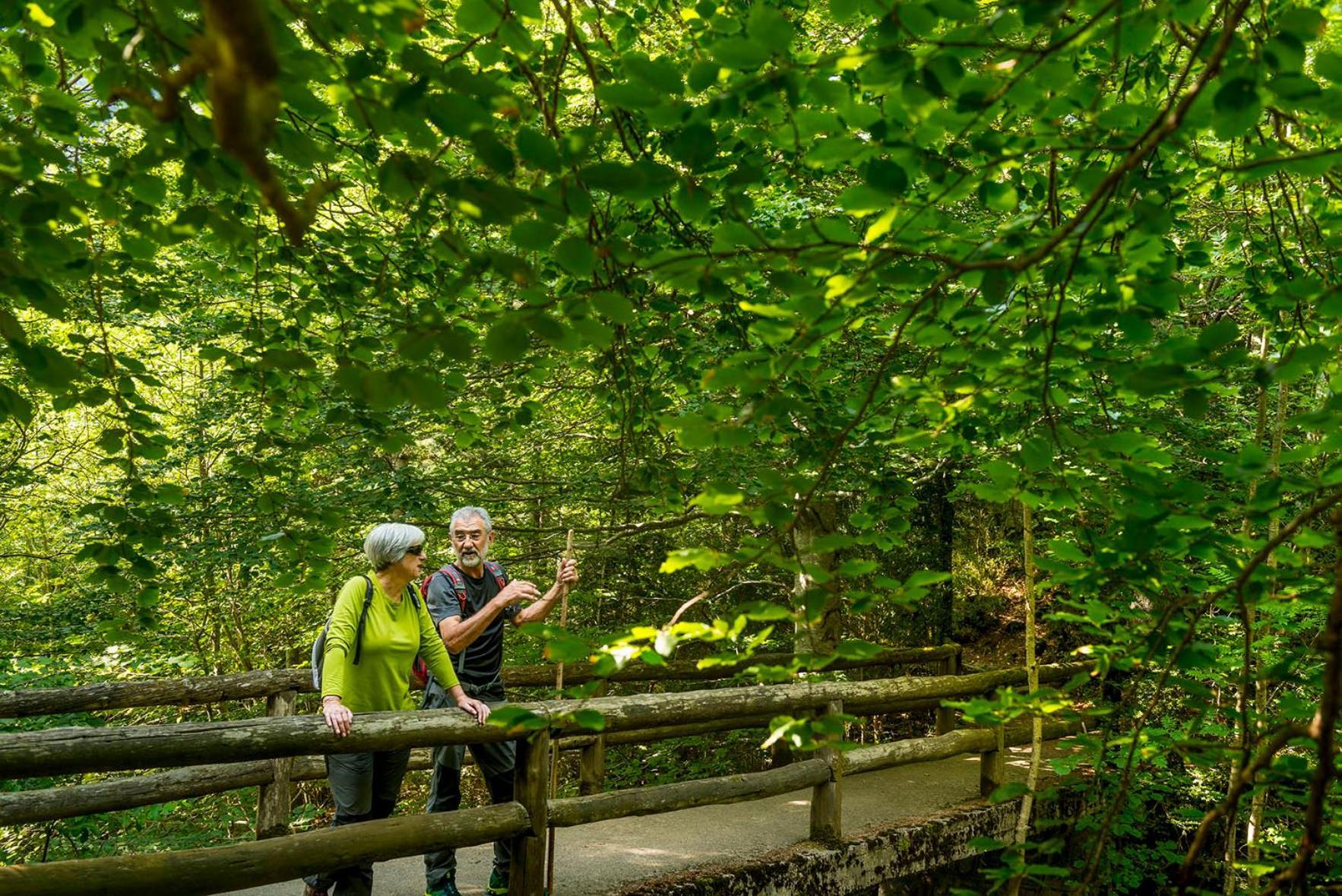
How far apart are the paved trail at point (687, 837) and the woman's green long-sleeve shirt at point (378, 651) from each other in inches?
39.8

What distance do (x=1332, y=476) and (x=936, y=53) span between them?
110 centimetres

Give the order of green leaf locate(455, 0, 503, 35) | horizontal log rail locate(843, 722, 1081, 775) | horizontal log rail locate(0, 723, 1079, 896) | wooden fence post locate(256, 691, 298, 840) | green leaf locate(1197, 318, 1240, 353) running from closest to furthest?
green leaf locate(1197, 318, 1240, 353) → green leaf locate(455, 0, 503, 35) → horizontal log rail locate(0, 723, 1079, 896) → wooden fence post locate(256, 691, 298, 840) → horizontal log rail locate(843, 722, 1081, 775)

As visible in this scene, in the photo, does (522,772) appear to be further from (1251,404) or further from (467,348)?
(1251,404)

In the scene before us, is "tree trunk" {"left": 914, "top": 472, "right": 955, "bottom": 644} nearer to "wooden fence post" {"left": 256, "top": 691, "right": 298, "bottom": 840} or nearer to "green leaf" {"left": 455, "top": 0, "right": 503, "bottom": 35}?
"wooden fence post" {"left": 256, "top": 691, "right": 298, "bottom": 840}

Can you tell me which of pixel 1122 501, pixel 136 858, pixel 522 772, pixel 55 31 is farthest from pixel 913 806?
pixel 55 31

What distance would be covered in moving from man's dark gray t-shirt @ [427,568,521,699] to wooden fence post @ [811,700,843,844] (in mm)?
1825

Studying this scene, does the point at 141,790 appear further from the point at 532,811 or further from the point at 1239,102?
the point at 1239,102

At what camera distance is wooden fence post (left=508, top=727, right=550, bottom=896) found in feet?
11.4

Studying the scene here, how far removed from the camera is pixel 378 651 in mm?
3434

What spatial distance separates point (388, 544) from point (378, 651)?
0.44 meters

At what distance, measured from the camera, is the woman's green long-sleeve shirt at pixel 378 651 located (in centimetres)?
332

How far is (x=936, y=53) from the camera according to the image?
1.39 m

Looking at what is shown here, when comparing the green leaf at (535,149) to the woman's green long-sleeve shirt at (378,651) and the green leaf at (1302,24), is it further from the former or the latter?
the woman's green long-sleeve shirt at (378,651)

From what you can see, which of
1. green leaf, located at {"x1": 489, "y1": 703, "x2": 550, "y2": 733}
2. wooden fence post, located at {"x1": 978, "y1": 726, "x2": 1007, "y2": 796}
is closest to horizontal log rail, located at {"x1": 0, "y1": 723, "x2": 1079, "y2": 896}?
wooden fence post, located at {"x1": 978, "y1": 726, "x2": 1007, "y2": 796}
